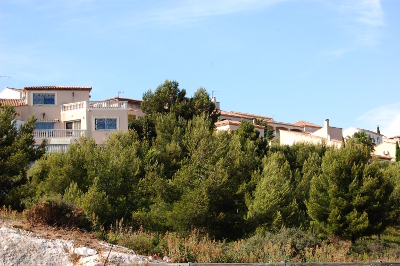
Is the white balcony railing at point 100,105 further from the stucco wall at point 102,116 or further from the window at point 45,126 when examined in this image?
the window at point 45,126

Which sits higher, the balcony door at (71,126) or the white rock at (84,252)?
the balcony door at (71,126)

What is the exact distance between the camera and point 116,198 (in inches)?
1268

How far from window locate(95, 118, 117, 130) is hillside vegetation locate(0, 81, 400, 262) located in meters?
7.44

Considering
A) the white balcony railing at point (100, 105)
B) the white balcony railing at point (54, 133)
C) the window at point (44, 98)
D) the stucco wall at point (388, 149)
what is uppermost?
the window at point (44, 98)

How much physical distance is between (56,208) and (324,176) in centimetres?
2130

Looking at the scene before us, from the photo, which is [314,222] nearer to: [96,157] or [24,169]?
[96,157]

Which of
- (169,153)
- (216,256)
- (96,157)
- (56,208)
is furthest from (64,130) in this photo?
(216,256)

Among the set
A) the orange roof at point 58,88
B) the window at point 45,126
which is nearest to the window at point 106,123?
the window at point 45,126

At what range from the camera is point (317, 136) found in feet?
252

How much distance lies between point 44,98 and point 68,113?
286cm

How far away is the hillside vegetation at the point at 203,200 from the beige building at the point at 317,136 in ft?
90.8

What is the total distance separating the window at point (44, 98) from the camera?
54.7 meters

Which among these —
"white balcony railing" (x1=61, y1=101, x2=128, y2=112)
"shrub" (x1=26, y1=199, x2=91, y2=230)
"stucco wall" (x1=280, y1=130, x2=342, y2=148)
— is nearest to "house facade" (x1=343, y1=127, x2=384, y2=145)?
"stucco wall" (x1=280, y1=130, x2=342, y2=148)

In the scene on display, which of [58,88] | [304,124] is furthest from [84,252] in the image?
[304,124]
